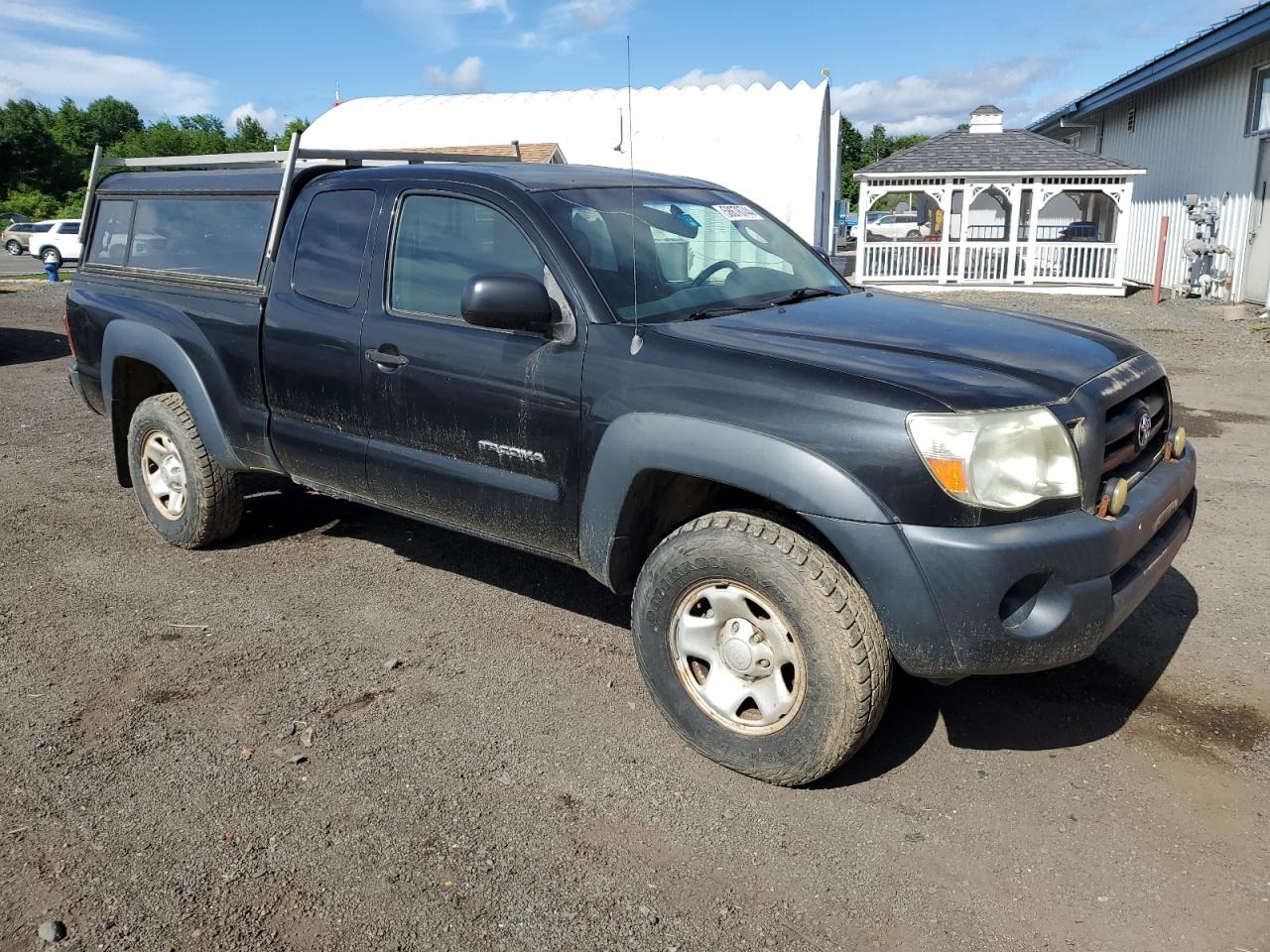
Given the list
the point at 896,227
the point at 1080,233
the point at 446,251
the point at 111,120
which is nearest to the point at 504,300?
the point at 446,251

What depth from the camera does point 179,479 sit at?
5.45 metres

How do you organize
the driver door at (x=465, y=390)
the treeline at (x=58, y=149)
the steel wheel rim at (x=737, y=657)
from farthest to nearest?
1. the treeline at (x=58, y=149)
2. the driver door at (x=465, y=390)
3. the steel wheel rim at (x=737, y=657)

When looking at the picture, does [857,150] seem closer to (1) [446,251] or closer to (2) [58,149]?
(2) [58,149]

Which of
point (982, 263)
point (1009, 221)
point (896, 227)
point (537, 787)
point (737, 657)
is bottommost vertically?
point (537, 787)

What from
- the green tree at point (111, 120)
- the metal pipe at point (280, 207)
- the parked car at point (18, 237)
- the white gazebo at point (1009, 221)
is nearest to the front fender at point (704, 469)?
the metal pipe at point (280, 207)

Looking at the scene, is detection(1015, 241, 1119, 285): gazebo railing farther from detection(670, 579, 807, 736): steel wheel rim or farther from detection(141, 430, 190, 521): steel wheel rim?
detection(670, 579, 807, 736): steel wheel rim

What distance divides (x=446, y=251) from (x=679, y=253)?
93 centimetres

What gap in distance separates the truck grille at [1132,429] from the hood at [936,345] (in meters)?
0.15

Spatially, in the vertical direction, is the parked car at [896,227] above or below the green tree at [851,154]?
below

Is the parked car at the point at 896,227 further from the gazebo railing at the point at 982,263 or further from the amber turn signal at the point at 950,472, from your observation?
the amber turn signal at the point at 950,472

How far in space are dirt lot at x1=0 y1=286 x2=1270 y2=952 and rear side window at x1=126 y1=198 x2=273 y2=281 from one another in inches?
60.9

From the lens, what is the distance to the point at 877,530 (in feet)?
9.58

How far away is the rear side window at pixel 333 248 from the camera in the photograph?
4.36m

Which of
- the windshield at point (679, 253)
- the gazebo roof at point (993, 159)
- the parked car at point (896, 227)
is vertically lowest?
the windshield at point (679, 253)
